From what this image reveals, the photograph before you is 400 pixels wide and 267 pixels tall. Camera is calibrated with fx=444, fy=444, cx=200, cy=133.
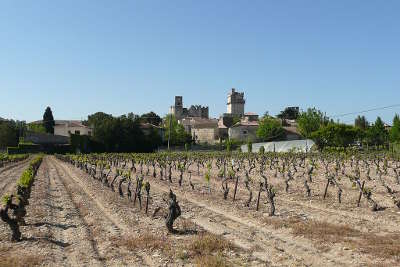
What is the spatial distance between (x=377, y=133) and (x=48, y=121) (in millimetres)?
78968

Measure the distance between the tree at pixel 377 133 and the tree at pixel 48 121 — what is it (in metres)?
76.6

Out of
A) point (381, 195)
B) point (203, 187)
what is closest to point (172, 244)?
point (381, 195)

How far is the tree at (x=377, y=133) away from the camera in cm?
8300

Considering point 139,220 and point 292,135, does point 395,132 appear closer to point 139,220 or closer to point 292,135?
point 292,135

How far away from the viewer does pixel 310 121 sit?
86062mm

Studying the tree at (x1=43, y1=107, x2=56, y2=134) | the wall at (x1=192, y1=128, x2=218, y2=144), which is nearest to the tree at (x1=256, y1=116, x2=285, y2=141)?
the wall at (x1=192, y1=128, x2=218, y2=144)

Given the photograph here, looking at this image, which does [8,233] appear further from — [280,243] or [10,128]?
[10,128]

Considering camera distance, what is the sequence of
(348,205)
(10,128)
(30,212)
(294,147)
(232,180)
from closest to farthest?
(30,212)
(348,205)
(232,180)
(294,147)
(10,128)

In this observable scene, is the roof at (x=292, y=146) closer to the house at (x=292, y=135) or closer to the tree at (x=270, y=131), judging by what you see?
the tree at (x=270, y=131)

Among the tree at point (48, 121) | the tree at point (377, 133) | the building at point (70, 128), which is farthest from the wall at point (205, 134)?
the tree at point (377, 133)

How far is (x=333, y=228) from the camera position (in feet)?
38.4

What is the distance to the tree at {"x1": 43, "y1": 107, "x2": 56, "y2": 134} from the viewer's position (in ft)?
374

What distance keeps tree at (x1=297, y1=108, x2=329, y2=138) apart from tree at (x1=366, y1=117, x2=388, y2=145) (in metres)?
8.61

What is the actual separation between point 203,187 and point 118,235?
37.8 feet
